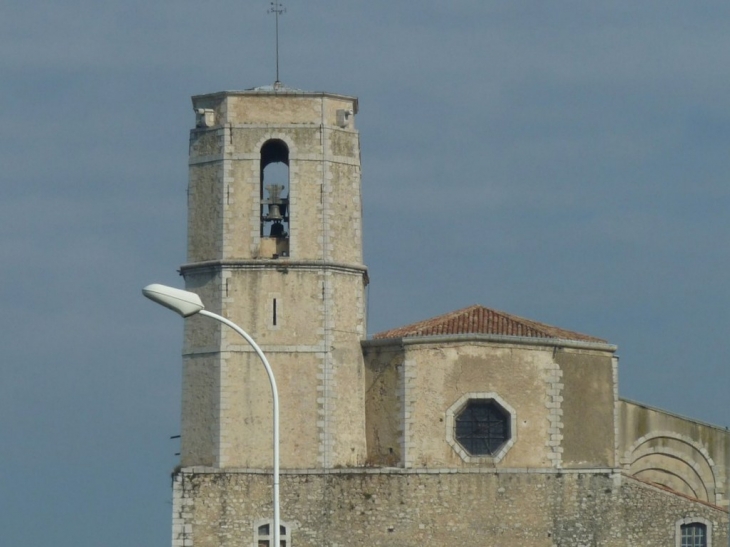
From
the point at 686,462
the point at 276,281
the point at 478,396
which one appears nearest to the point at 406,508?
the point at 478,396

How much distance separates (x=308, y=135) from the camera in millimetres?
50188

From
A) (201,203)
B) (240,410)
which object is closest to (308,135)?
(201,203)

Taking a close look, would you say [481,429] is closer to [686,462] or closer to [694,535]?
[694,535]

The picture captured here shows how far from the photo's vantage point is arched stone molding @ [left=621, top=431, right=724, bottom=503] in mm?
54312

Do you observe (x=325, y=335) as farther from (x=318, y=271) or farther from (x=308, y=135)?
(x=308, y=135)

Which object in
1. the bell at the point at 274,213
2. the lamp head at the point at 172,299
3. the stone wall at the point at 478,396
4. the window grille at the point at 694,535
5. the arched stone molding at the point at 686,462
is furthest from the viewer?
the arched stone molding at the point at 686,462

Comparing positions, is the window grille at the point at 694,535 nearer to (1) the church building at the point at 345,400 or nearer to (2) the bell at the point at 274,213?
(1) the church building at the point at 345,400

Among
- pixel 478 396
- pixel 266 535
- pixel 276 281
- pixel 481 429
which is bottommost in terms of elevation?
pixel 266 535

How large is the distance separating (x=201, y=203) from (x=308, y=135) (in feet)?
9.89

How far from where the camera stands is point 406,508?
4872 centimetres

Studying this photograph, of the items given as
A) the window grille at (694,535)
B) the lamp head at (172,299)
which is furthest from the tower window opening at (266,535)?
the lamp head at (172,299)

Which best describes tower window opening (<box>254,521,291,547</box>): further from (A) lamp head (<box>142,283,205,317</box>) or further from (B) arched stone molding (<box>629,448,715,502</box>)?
(A) lamp head (<box>142,283,205,317</box>)

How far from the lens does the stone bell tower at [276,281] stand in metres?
49.0

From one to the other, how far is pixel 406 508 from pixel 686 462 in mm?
9367
